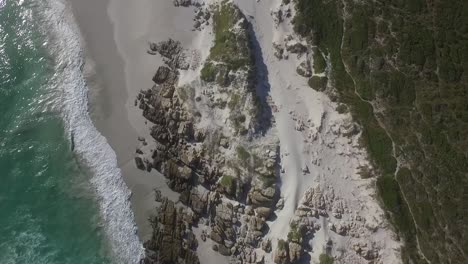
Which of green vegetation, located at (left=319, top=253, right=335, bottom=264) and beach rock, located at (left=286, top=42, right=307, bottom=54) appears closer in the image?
green vegetation, located at (left=319, top=253, right=335, bottom=264)

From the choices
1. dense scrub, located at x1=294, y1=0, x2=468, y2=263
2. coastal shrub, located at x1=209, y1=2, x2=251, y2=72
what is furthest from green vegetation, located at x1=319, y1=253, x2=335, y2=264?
coastal shrub, located at x1=209, y1=2, x2=251, y2=72

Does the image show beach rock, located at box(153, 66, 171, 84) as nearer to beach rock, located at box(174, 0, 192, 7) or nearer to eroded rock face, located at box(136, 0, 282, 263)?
eroded rock face, located at box(136, 0, 282, 263)

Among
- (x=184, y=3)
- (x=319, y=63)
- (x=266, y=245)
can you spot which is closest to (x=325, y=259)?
(x=266, y=245)

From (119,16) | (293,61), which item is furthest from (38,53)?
(293,61)

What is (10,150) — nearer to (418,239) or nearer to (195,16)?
(195,16)

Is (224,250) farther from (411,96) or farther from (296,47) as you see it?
(411,96)

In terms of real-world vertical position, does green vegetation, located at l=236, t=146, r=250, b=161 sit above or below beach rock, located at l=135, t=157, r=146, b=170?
above

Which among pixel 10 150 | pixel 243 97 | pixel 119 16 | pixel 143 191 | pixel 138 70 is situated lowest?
pixel 143 191
